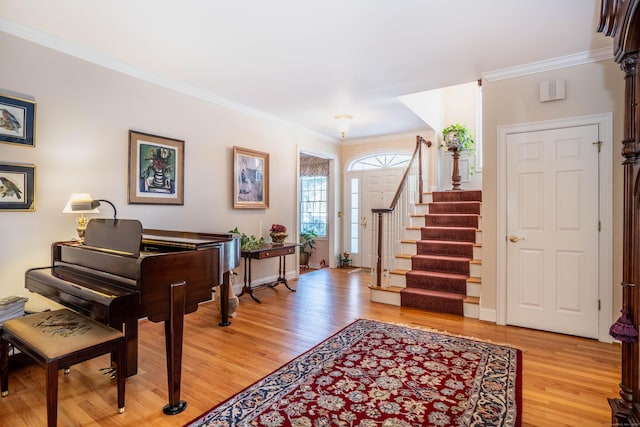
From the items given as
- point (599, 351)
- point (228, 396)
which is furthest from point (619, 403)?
point (228, 396)

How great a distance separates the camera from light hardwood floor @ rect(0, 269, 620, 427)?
77.5 inches

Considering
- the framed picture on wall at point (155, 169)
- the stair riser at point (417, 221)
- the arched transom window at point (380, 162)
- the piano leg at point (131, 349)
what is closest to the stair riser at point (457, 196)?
the stair riser at point (417, 221)

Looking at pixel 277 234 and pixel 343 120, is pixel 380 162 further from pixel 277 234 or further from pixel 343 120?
pixel 277 234

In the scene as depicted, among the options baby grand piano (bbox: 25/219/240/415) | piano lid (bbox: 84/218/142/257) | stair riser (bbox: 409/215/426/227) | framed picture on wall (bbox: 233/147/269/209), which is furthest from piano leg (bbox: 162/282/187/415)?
stair riser (bbox: 409/215/426/227)

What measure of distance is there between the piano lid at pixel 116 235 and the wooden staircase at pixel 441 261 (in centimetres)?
314

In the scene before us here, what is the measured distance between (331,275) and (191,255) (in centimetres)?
437

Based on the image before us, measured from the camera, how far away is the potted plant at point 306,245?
23.6 feet

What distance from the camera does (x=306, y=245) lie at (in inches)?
288

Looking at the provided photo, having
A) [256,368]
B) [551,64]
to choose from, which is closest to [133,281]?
[256,368]

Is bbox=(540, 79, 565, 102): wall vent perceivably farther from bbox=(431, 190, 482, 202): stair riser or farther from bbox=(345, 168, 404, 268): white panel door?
bbox=(345, 168, 404, 268): white panel door

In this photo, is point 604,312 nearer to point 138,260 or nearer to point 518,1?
point 518,1

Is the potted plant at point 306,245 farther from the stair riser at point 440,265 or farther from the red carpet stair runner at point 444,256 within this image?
the stair riser at point 440,265

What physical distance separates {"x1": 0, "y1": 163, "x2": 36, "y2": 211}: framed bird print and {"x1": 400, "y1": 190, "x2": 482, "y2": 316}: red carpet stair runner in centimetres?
392

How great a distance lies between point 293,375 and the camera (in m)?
2.41
